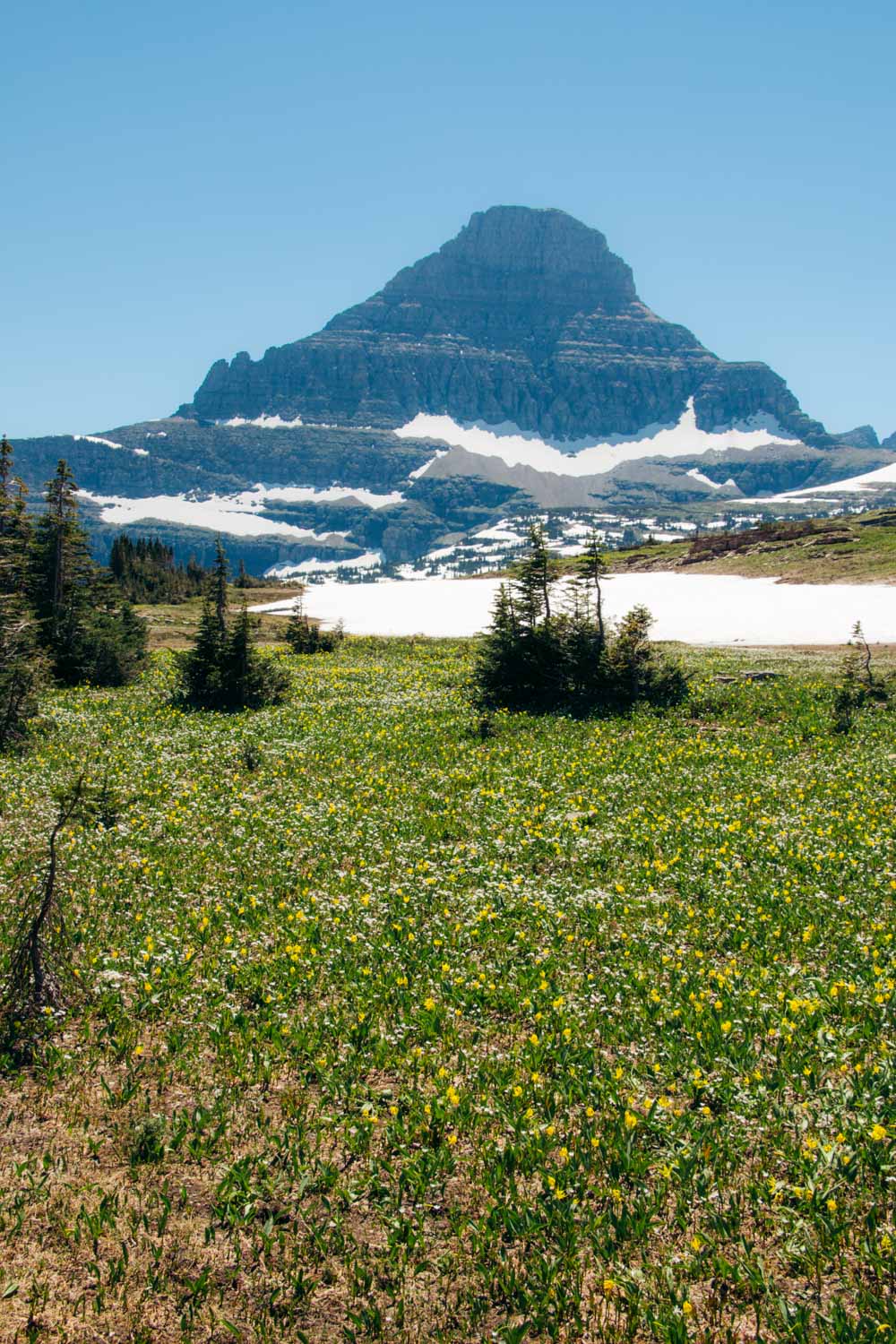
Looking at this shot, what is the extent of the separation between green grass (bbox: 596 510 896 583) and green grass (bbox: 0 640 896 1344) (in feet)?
271

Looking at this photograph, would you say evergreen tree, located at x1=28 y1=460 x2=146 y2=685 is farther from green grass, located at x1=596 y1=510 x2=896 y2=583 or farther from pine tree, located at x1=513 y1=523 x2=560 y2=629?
green grass, located at x1=596 y1=510 x2=896 y2=583

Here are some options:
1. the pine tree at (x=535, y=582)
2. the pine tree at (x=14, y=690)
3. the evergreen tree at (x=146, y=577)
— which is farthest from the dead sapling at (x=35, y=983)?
the evergreen tree at (x=146, y=577)

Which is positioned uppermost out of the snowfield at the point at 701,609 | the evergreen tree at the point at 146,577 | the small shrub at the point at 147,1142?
the evergreen tree at the point at 146,577

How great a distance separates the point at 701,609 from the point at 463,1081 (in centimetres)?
7551

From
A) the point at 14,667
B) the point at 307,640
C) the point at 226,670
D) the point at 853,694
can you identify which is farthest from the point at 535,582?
the point at 307,640

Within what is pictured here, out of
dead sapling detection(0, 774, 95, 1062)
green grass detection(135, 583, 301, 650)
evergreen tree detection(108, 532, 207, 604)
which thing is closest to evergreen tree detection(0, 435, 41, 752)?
green grass detection(135, 583, 301, 650)

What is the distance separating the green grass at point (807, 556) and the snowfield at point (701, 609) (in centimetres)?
449

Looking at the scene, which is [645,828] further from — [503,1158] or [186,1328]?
[186,1328]

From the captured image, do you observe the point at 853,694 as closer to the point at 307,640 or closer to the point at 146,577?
the point at 307,640

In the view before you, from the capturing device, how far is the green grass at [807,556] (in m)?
92.6

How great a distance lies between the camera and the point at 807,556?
108m

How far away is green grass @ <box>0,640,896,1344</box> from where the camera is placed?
18.5 ft

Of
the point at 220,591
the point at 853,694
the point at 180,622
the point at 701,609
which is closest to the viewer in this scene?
the point at 853,694

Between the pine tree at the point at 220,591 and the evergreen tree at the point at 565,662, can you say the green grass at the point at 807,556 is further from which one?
the pine tree at the point at 220,591
